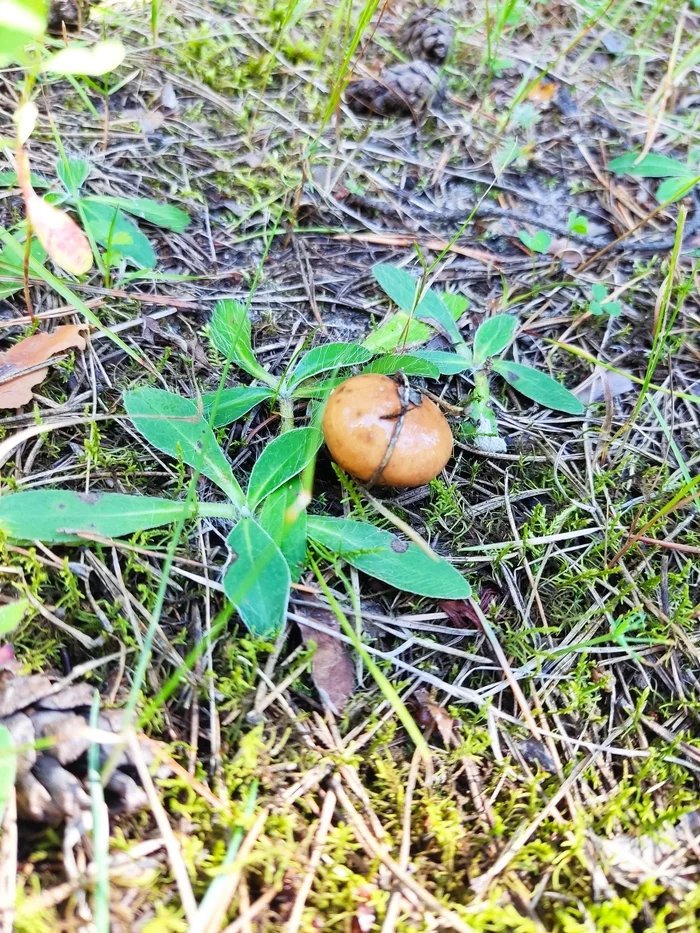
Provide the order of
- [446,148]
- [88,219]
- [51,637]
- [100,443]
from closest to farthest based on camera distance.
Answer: [51,637]
[100,443]
[88,219]
[446,148]

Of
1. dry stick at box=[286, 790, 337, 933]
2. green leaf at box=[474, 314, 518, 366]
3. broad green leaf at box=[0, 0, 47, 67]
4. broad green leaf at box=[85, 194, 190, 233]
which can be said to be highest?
broad green leaf at box=[0, 0, 47, 67]

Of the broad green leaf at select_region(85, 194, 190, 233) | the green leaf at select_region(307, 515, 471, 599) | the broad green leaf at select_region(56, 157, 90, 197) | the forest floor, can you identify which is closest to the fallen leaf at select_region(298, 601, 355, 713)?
the forest floor

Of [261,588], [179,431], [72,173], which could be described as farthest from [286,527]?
[72,173]

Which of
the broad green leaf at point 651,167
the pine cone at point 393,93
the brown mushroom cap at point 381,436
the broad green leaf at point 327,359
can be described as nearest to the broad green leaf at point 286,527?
the brown mushroom cap at point 381,436

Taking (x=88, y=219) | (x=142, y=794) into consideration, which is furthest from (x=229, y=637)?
(x=88, y=219)

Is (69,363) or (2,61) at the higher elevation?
(2,61)

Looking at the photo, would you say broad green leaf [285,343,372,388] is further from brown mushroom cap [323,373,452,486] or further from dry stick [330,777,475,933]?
dry stick [330,777,475,933]

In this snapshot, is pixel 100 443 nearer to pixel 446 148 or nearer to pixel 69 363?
pixel 69 363
